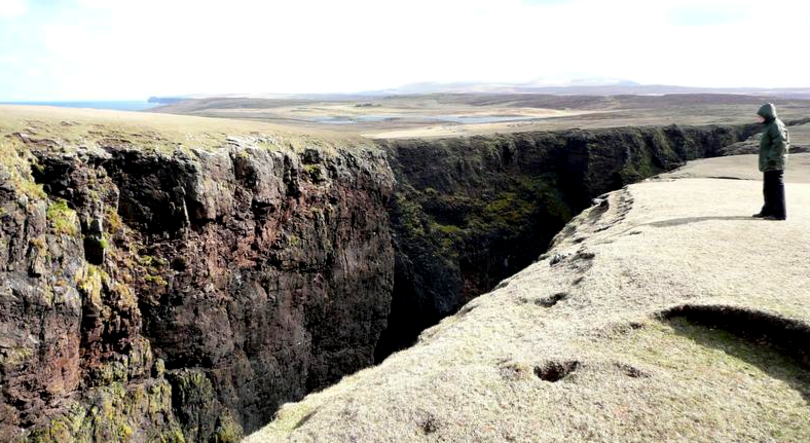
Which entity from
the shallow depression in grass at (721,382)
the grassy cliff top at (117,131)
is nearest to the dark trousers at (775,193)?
the shallow depression in grass at (721,382)

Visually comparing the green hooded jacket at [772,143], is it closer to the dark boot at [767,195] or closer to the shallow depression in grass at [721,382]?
the dark boot at [767,195]

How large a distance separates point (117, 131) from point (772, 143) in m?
26.7

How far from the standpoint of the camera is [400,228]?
4406 cm

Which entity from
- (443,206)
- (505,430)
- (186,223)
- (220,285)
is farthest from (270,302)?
(505,430)

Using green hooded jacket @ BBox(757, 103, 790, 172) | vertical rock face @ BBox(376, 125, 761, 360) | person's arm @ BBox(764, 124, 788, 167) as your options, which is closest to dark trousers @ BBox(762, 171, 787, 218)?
green hooded jacket @ BBox(757, 103, 790, 172)

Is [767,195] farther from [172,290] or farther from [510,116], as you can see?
[510,116]

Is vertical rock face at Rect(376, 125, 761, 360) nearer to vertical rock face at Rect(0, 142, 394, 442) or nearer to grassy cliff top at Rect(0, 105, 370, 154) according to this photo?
vertical rock face at Rect(0, 142, 394, 442)

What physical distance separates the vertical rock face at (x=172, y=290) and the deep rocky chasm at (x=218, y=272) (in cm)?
7

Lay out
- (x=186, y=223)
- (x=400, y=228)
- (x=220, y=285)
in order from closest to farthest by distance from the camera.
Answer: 1. (x=186, y=223)
2. (x=220, y=285)
3. (x=400, y=228)

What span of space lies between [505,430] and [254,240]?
23.5 m

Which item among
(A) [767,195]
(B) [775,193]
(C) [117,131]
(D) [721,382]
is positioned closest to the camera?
(D) [721,382]

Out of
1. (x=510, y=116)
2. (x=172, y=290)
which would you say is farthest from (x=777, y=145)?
(x=510, y=116)

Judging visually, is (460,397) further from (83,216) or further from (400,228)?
(400,228)

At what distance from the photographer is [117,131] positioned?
25812 millimetres
